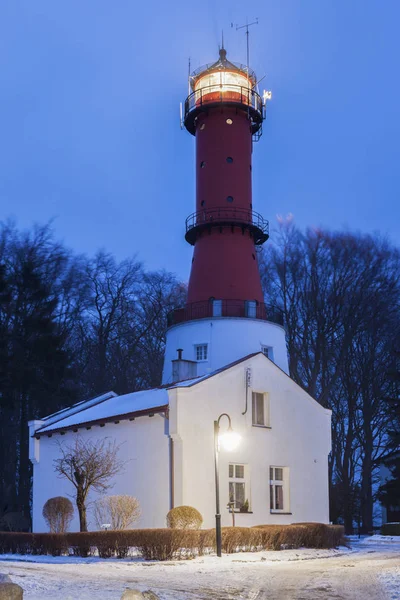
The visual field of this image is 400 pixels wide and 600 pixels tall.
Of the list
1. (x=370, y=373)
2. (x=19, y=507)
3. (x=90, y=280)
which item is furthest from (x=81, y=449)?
(x=90, y=280)

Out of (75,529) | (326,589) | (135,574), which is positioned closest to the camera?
(326,589)

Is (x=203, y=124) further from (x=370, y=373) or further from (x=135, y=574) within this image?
(x=135, y=574)

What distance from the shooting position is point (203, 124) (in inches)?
1571

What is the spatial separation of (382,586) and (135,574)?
188 inches

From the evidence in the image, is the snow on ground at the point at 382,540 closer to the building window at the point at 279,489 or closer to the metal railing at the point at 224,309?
the building window at the point at 279,489

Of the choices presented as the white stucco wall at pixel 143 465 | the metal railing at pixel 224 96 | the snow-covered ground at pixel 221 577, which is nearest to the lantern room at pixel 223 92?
the metal railing at pixel 224 96

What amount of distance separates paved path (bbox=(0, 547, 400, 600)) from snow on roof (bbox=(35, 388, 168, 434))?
7.95 metres

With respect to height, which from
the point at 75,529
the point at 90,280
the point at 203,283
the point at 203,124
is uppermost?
the point at 203,124

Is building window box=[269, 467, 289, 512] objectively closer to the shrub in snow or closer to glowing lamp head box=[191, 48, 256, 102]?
the shrub in snow

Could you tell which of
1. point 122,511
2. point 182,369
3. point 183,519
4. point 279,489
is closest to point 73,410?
point 182,369

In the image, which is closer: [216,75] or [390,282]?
[216,75]

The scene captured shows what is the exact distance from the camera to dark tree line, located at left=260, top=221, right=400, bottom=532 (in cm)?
4450

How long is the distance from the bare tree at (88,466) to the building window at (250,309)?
1117 centimetres

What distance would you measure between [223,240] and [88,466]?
16.5m
